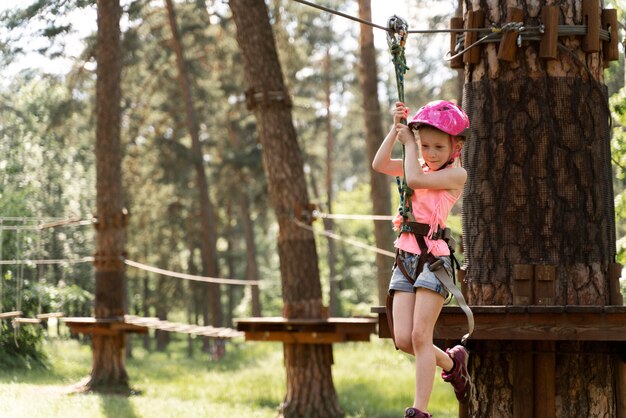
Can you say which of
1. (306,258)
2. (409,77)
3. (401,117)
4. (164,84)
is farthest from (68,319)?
(409,77)

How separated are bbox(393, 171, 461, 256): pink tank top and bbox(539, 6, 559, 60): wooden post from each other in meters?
1.13

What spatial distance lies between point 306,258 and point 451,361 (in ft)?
23.0

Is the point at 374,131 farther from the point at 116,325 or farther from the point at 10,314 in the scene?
the point at 10,314

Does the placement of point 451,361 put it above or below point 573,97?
below

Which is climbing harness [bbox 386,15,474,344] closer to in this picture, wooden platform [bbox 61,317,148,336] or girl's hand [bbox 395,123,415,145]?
girl's hand [bbox 395,123,415,145]

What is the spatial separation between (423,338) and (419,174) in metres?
0.64

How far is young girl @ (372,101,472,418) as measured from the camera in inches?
157

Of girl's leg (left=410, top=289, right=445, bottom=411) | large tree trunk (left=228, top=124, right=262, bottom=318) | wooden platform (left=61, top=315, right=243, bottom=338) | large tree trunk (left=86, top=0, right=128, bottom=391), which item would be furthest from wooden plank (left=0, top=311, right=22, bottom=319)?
large tree trunk (left=228, top=124, right=262, bottom=318)

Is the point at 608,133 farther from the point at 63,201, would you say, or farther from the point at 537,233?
the point at 63,201

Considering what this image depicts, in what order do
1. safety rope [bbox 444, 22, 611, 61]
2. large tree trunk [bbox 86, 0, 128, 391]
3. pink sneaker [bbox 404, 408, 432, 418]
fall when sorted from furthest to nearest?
1. large tree trunk [bbox 86, 0, 128, 391]
2. safety rope [bbox 444, 22, 611, 61]
3. pink sneaker [bbox 404, 408, 432, 418]

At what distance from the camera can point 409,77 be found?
3167 centimetres

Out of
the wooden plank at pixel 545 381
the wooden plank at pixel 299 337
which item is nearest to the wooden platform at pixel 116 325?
the wooden plank at pixel 299 337

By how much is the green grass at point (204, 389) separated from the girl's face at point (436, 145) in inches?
237

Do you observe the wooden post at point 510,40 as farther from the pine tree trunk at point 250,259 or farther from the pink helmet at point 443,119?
the pine tree trunk at point 250,259
